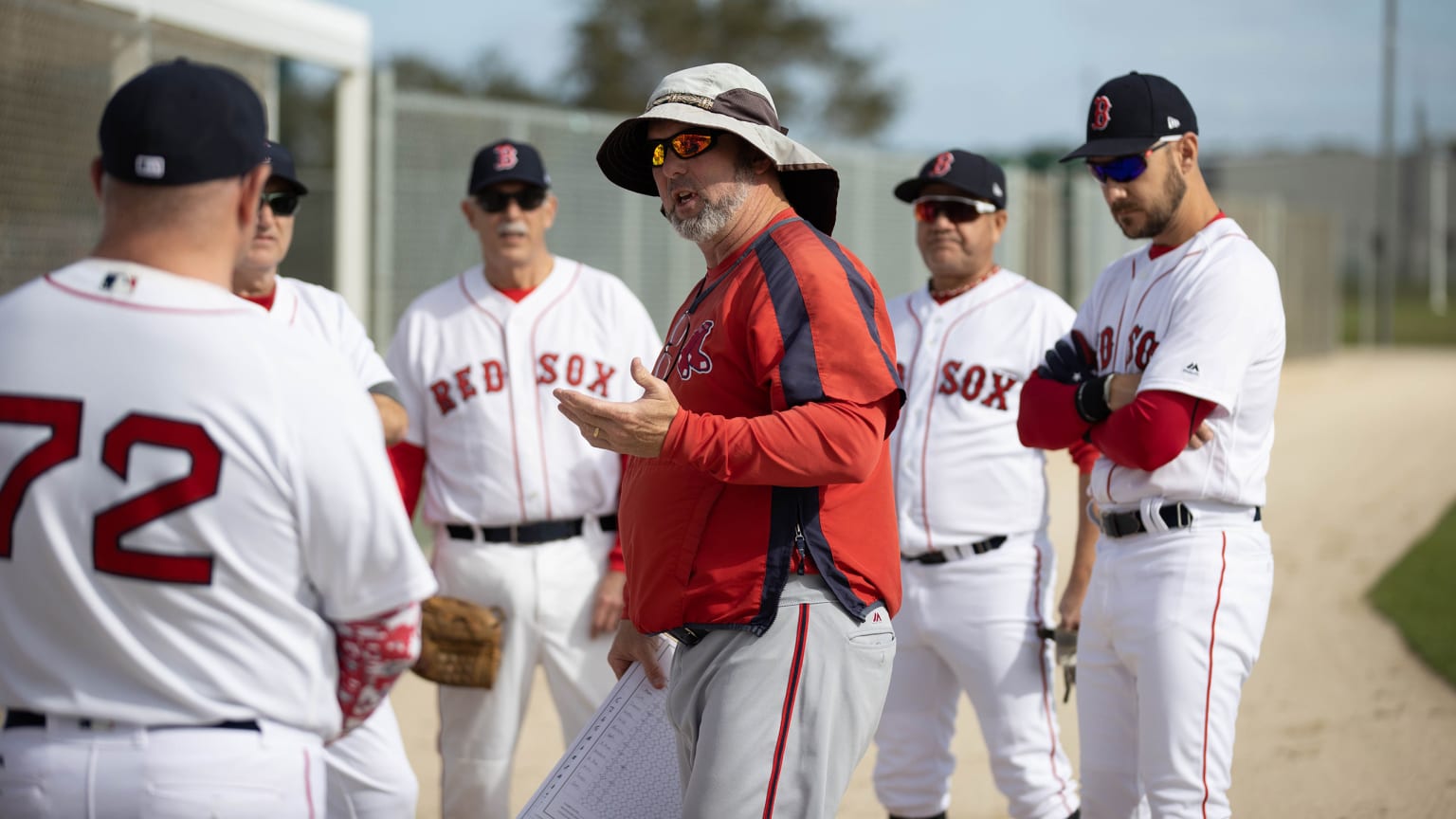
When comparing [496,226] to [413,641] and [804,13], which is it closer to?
[413,641]

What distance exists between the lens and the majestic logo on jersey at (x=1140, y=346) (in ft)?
11.2

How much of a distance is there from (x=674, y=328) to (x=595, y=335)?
5.01 feet

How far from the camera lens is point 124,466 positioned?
188 cm

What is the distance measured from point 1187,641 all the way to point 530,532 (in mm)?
2061

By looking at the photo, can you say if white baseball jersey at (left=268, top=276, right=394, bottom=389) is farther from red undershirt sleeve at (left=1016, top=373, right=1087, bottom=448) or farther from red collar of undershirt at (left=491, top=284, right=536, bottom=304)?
red undershirt sleeve at (left=1016, top=373, right=1087, bottom=448)

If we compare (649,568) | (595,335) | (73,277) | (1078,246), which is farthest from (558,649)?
(1078,246)

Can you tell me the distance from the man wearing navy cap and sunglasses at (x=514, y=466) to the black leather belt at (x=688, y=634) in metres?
1.50

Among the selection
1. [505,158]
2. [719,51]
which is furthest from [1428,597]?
[719,51]

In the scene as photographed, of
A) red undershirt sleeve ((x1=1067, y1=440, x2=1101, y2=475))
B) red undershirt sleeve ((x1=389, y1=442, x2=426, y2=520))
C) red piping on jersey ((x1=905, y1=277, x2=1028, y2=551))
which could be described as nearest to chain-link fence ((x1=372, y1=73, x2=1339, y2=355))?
red undershirt sleeve ((x1=389, y1=442, x2=426, y2=520))

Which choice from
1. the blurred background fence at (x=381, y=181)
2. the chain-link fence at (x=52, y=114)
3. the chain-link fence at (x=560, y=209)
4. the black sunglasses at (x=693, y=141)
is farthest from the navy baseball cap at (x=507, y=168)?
the chain-link fence at (x=560, y=209)

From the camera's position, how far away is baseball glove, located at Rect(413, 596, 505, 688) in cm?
416

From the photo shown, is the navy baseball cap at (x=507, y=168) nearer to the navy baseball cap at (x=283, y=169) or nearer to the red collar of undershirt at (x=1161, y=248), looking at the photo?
the navy baseball cap at (x=283, y=169)

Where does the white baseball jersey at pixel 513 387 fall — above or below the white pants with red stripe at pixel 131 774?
above

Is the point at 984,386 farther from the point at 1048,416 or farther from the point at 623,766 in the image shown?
the point at 623,766
